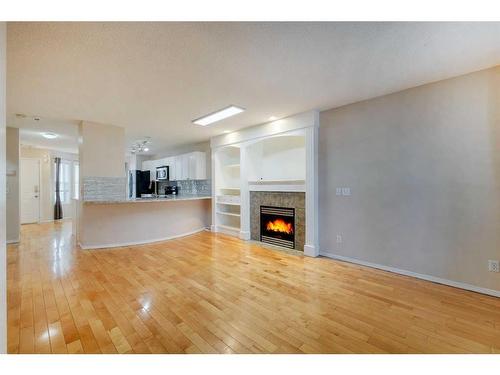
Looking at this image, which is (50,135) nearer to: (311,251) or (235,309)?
(235,309)

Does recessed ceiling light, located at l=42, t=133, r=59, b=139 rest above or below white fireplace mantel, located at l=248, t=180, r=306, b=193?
above

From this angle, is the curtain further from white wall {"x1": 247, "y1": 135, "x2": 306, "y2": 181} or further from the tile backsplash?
white wall {"x1": 247, "y1": 135, "x2": 306, "y2": 181}

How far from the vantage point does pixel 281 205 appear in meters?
4.48

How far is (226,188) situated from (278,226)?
1960 millimetres

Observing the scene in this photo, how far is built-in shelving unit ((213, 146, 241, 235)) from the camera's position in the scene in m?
5.81

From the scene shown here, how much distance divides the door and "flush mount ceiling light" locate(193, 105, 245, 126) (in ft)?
21.9

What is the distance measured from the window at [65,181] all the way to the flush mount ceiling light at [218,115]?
22.0ft

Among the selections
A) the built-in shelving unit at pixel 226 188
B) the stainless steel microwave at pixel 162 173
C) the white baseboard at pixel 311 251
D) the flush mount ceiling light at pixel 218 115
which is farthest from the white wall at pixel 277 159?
the stainless steel microwave at pixel 162 173

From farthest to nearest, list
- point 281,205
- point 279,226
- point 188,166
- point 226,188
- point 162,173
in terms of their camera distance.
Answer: point 162,173 → point 188,166 → point 226,188 → point 279,226 → point 281,205

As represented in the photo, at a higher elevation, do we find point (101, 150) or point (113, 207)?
point (101, 150)

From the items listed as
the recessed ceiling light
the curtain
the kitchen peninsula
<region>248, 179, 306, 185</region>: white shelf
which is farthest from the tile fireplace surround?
the curtain

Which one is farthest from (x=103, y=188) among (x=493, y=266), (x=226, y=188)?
(x=493, y=266)

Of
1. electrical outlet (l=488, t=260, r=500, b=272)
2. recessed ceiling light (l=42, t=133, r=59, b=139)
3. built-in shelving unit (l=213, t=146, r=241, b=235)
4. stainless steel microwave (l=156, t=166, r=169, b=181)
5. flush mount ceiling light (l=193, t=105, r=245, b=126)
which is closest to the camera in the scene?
electrical outlet (l=488, t=260, r=500, b=272)
